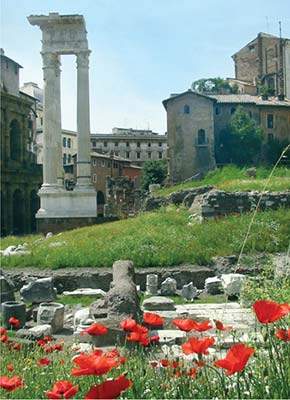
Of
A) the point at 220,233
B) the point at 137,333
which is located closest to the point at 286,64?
the point at 220,233

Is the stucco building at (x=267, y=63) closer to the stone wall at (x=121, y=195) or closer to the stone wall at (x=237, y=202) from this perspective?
the stone wall at (x=121, y=195)

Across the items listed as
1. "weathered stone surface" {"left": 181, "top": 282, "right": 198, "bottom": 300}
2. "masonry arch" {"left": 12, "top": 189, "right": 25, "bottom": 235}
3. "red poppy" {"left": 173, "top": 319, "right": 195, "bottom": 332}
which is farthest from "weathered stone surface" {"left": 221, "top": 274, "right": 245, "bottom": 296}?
"masonry arch" {"left": 12, "top": 189, "right": 25, "bottom": 235}

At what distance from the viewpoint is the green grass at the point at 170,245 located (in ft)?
43.2

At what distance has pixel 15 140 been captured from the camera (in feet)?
125

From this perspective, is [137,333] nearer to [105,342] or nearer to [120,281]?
[105,342]

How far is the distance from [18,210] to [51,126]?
535 inches

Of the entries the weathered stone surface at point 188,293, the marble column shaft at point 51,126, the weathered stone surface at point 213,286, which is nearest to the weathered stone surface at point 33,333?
the weathered stone surface at point 188,293

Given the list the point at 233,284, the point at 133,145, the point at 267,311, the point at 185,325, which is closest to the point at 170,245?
the point at 233,284

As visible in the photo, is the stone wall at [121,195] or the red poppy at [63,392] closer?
the red poppy at [63,392]

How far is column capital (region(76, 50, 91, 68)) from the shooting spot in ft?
81.0

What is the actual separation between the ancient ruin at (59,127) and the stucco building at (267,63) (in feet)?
112

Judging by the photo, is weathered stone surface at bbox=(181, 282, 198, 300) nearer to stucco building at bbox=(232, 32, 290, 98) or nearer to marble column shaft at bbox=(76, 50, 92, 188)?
marble column shaft at bbox=(76, 50, 92, 188)

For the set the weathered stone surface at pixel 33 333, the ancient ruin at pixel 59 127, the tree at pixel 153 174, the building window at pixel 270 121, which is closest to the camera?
the weathered stone surface at pixel 33 333

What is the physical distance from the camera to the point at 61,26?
81.2 ft
